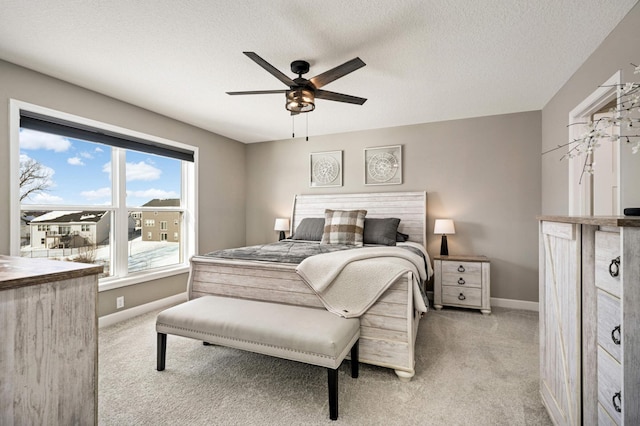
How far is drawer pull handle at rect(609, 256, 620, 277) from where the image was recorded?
1.00 meters

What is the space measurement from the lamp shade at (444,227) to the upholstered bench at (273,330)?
2.06 meters

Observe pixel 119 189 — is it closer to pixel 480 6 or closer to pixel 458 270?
pixel 480 6

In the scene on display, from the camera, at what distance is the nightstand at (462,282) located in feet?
11.0

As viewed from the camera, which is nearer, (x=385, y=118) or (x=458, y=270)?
(x=458, y=270)

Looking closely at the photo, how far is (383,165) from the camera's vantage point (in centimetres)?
422

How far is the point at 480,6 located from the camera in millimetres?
1766

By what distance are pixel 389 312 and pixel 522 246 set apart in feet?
8.28

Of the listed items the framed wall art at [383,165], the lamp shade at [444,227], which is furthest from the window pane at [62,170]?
the lamp shade at [444,227]

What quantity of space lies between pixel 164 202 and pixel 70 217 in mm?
1065

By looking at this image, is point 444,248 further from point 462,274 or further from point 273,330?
point 273,330

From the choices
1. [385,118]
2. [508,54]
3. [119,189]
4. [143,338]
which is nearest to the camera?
[508,54]

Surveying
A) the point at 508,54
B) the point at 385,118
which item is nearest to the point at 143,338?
the point at 385,118

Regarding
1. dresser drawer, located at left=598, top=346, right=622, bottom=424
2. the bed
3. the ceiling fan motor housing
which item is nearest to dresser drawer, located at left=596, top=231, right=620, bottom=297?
dresser drawer, located at left=598, top=346, right=622, bottom=424

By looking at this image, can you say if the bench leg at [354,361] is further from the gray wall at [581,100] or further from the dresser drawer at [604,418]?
the gray wall at [581,100]
